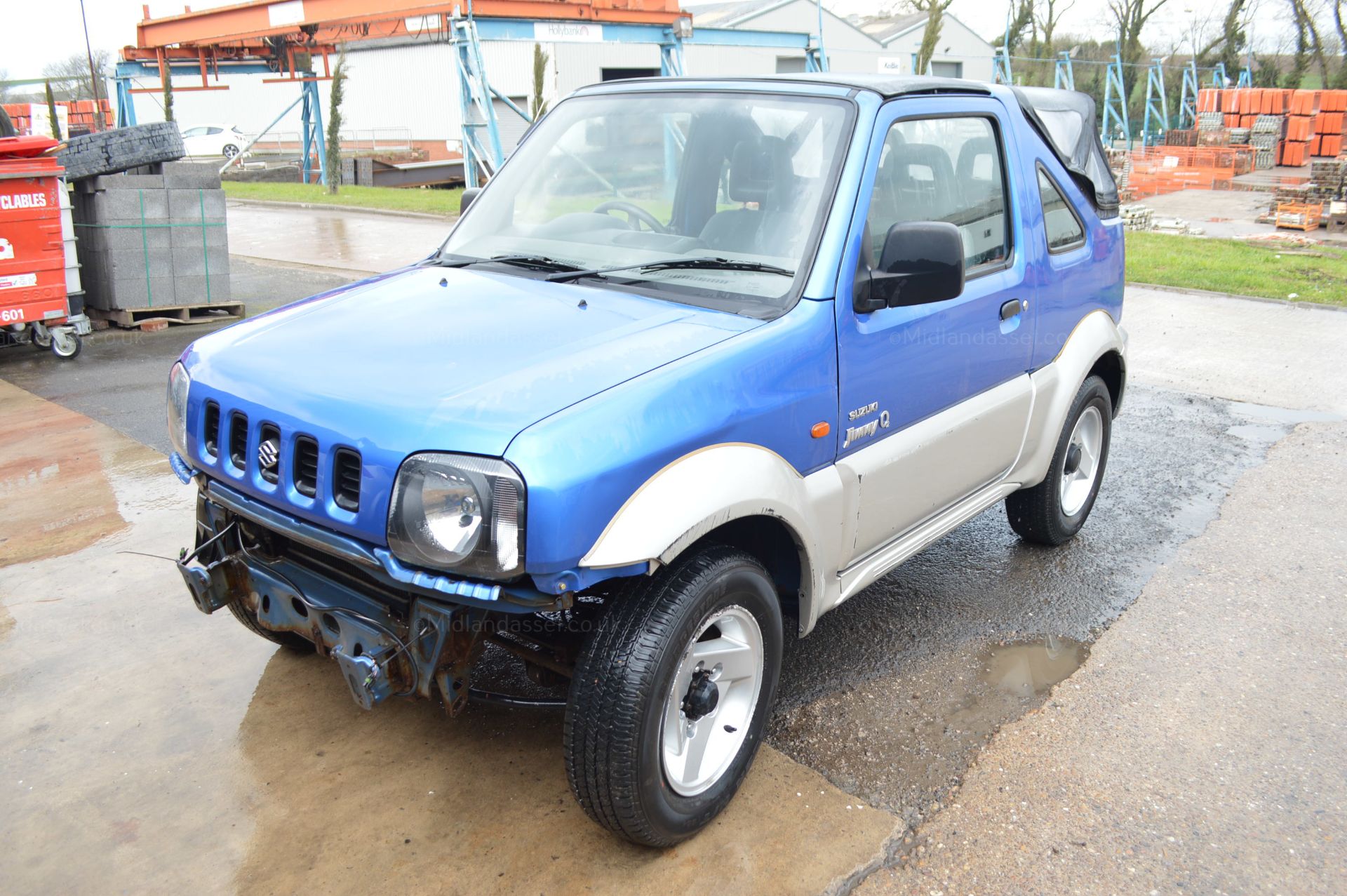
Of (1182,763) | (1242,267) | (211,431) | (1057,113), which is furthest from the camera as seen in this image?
(1242,267)

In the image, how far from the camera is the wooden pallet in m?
9.73

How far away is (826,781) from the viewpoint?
3188 millimetres

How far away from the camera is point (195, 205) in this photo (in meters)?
9.75

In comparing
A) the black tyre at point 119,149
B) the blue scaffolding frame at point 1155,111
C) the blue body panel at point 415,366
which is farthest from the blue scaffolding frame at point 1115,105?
the blue body panel at point 415,366

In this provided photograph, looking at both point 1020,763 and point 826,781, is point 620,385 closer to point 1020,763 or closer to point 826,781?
point 826,781

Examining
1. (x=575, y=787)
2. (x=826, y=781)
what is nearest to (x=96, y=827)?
(x=575, y=787)

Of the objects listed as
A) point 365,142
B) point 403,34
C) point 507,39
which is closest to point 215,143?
point 365,142

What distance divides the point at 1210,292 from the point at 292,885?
1144 centimetres

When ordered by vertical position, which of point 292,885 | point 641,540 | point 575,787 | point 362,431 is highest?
point 362,431

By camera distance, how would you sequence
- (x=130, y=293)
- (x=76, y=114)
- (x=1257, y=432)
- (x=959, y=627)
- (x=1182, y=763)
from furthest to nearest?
1. (x=76, y=114)
2. (x=130, y=293)
3. (x=1257, y=432)
4. (x=959, y=627)
5. (x=1182, y=763)

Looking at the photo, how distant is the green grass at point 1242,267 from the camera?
1141cm

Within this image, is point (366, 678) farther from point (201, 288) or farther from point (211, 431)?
point (201, 288)

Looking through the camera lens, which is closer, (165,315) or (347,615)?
(347,615)

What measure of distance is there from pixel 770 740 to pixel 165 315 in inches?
344
